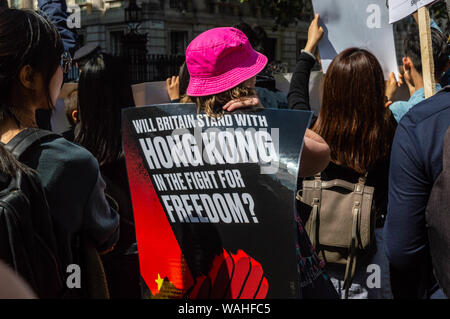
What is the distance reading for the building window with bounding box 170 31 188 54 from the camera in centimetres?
2538

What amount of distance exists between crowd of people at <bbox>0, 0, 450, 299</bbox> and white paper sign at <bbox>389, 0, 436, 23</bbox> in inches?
9.0

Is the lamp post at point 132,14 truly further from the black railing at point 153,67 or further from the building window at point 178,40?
the building window at point 178,40

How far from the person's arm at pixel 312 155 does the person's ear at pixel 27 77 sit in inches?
38.0

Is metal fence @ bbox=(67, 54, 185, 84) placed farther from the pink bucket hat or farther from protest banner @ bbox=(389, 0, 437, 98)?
the pink bucket hat

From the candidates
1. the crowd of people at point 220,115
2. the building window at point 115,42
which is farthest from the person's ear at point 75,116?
the building window at point 115,42

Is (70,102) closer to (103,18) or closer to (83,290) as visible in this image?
(83,290)

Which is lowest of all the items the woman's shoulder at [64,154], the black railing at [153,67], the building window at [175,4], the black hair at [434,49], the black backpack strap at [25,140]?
the black railing at [153,67]

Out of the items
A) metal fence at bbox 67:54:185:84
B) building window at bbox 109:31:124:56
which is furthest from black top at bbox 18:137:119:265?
building window at bbox 109:31:124:56

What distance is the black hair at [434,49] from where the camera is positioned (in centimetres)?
332

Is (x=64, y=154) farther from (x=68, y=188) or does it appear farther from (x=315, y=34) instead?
(x=315, y=34)

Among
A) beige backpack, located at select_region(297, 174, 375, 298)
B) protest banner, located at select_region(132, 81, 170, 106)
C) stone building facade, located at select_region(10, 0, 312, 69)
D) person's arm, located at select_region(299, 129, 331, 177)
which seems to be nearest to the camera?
person's arm, located at select_region(299, 129, 331, 177)

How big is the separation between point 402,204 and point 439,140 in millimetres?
247

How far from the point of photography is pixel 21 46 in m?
1.71
